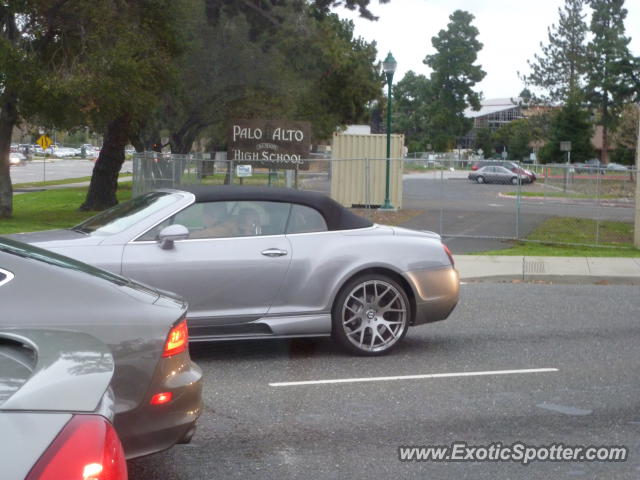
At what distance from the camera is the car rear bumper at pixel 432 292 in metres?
8.74

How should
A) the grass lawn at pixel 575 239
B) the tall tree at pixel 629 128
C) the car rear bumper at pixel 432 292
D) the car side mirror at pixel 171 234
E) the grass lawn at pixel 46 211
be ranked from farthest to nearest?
the tall tree at pixel 629 128
the grass lawn at pixel 46 211
the grass lawn at pixel 575 239
the car rear bumper at pixel 432 292
the car side mirror at pixel 171 234

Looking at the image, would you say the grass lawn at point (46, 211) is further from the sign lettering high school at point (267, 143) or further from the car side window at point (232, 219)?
the car side window at point (232, 219)

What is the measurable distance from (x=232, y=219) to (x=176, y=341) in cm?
350

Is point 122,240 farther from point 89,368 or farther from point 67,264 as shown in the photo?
point 89,368

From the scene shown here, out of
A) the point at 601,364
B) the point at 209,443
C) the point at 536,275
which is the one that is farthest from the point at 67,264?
the point at 536,275

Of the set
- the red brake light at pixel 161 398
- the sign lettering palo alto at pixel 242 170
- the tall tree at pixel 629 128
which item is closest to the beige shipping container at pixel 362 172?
the sign lettering palo alto at pixel 242 170

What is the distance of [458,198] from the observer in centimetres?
2931

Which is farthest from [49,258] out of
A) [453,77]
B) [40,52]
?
[453,77]

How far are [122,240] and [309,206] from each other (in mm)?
1793

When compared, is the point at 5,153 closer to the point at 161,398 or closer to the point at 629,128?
the point at 161,398

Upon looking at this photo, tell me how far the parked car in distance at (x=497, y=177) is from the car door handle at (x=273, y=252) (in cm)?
1305

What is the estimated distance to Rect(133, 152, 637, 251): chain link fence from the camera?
874 inches

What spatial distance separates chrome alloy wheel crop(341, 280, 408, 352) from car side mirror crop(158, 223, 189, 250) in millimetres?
1646

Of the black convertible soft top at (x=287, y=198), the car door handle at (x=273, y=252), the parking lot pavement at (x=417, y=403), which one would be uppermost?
the black convertible soft top at (x=287, y=198)
